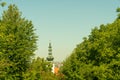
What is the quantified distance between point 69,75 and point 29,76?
5564 mm

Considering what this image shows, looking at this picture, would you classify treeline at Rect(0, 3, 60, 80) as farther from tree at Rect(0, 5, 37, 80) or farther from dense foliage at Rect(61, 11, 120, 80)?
dense foliage at Rect(61, 11, 120, 80)

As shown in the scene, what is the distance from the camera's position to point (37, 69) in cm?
5678

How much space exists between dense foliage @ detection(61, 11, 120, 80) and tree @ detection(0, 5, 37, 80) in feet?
19.8

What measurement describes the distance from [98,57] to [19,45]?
37.6 feet

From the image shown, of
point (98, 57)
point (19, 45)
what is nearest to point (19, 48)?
point (19, 45)

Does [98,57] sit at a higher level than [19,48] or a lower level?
lower

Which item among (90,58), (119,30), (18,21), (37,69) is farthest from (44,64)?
(119,30)

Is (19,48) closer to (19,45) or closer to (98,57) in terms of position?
(19,45)

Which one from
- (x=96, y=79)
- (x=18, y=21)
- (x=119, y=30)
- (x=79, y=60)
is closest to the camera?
(x=119, y=30)

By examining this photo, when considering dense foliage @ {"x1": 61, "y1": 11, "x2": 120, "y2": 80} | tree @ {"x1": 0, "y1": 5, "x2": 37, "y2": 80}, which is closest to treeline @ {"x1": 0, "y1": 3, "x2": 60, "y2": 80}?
tree @ {"x1": 0, "y1": 5, "x2": 37, "y2": 80}

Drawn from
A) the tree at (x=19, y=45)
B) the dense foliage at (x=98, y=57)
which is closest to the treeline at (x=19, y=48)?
the tree at (x=19, y=45)

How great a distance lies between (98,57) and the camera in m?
46.0

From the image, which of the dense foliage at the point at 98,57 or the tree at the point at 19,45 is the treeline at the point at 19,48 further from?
the dense foliage at the point at 98,57

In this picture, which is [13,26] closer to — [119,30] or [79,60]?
[79,60]
